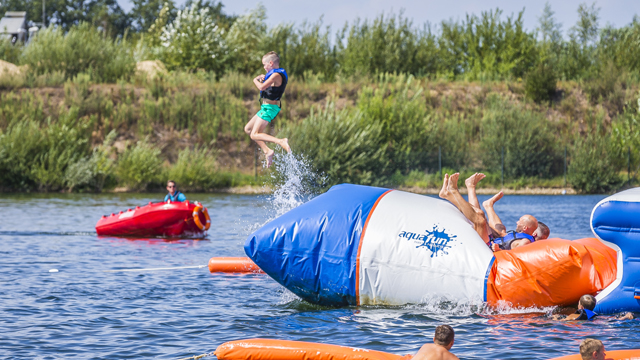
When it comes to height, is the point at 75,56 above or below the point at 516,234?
above

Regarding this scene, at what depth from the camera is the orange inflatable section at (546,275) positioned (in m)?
9.16

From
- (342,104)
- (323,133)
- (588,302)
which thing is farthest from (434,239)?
(342,104)

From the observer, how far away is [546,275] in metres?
9.14

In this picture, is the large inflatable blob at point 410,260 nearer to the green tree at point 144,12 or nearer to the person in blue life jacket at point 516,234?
the person in blue life jacket at point 516,234

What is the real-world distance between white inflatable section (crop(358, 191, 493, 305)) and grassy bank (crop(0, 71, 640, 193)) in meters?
23.6

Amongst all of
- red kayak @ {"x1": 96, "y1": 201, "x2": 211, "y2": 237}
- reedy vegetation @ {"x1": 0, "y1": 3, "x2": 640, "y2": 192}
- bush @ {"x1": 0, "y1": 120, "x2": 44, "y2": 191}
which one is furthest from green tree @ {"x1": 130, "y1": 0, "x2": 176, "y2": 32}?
red kayak @ {"x1": 96, "y1": 201, "x2": 211, "y2": 237}

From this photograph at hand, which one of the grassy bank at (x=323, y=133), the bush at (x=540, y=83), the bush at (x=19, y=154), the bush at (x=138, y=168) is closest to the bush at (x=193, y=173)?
the grassy bank at (x=323, y=133)

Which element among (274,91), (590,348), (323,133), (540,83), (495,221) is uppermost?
(540,83)

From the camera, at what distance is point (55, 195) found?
33.7m

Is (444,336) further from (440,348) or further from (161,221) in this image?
(161,221)

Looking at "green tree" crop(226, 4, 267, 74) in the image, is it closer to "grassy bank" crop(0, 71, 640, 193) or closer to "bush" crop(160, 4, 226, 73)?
"bush" crop(160, 4, 226, 73)

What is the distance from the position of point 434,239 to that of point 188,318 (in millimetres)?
3351

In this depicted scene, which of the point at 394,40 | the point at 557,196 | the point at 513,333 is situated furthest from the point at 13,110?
the point at 513,333

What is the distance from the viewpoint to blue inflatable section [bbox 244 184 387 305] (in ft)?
31.3
